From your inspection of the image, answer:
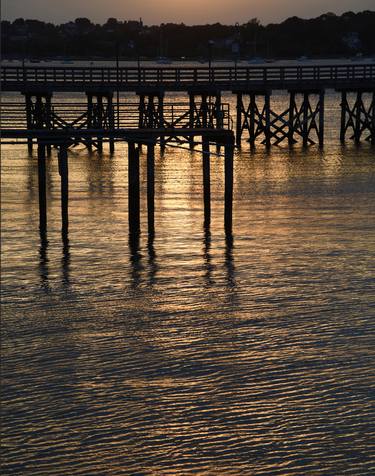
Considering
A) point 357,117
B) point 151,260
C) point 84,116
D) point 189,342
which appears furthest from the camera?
point 357,117

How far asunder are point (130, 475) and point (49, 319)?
27.5ft

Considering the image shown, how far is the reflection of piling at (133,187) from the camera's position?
1319 inches

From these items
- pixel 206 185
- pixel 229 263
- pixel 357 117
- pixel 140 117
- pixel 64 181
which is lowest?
pixel 229 263

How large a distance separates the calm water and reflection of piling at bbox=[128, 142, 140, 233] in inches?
24.0

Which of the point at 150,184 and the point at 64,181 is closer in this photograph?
the point at 64,181

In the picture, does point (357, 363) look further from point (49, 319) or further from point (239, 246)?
point (239, 246)

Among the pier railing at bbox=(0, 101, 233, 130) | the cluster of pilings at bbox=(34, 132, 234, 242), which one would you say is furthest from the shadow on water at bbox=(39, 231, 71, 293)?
the pier railing at bbox=(0, 101, 233, 130)

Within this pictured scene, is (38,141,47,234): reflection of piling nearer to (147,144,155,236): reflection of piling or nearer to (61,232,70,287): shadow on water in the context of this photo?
(61,232,70,287): shadow on water

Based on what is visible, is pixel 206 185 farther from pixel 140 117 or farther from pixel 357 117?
pixel 357 117

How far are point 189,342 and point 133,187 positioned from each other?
12.3 m

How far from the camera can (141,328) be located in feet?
76.8

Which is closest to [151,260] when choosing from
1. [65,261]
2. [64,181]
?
[65,261]

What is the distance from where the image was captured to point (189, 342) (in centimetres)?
2231

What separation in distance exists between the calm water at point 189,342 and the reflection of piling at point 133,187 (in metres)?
0.61
